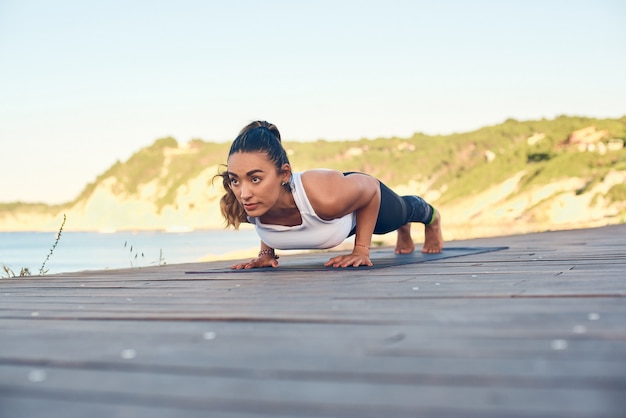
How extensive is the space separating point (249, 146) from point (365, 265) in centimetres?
88

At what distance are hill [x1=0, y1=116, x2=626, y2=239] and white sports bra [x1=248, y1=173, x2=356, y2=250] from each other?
9389 mm

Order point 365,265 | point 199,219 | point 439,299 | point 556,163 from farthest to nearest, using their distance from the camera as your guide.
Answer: point 199,219, point 556,163, point 365,265, point 439,299

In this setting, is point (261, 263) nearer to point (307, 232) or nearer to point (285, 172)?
point (307, 232)

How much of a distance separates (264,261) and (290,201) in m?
0.59

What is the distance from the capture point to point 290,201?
12.8 ft

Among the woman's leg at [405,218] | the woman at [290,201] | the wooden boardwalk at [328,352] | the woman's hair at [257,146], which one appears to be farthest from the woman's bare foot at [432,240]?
the wooden boardwalk at [328,352]

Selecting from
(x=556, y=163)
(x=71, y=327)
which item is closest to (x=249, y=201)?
(x=71, y=327)

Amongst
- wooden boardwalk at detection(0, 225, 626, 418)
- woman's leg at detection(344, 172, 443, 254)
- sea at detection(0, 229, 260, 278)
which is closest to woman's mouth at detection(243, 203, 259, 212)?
woman's leg at detection(344, 172, 443, 254)

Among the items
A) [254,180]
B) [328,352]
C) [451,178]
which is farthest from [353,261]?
[451,178]

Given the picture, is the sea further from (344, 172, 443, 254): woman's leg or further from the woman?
(344, 172, 443, 254): woman's leg

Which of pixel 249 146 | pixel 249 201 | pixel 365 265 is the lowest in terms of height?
pixel 365 265

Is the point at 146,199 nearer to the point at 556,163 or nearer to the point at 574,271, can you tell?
the point at 556,163

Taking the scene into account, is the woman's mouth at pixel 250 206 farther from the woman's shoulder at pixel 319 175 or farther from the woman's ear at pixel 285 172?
the woman's shoulder at pixel 319 175

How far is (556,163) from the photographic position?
3023 centimetres
